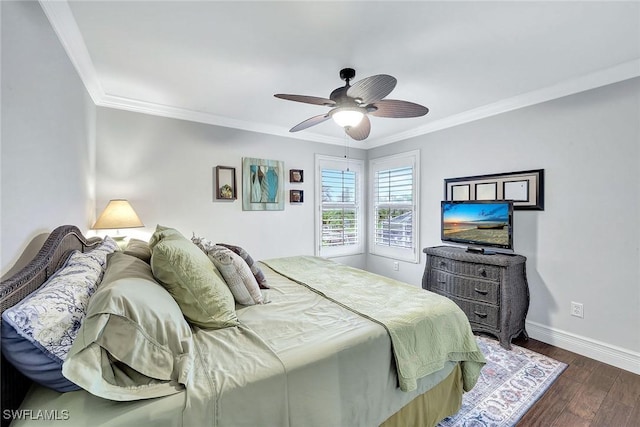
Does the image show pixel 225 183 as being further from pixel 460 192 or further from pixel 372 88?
pixel 460 192

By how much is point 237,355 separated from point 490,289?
2.48 m

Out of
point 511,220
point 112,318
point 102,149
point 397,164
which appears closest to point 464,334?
point 511,220

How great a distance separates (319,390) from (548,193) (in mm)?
2869

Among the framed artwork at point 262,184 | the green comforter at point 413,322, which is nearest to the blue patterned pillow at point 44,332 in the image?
the green comforter at point 413,322

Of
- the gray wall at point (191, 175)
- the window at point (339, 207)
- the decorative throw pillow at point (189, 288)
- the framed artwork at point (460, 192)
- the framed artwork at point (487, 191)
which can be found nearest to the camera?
the decorative throw pillow at point (189, 288)

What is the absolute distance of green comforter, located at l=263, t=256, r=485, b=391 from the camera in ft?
4.59

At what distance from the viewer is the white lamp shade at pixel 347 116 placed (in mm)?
2078

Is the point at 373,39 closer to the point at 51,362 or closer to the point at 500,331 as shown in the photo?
the point at 51,362

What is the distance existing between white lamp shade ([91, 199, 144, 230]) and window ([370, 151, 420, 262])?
329 centimetres

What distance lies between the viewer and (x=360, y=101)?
79.1 inches

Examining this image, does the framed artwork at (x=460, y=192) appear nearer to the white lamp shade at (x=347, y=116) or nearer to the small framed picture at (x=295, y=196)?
the white lamp shade at (x=347, y=116)

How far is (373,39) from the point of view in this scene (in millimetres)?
1901

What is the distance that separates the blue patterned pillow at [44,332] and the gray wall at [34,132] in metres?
0.40

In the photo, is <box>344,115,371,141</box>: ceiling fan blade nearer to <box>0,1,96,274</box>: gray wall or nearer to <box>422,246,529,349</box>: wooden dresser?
<box>422,246,529,349</box>: wooden dresser
